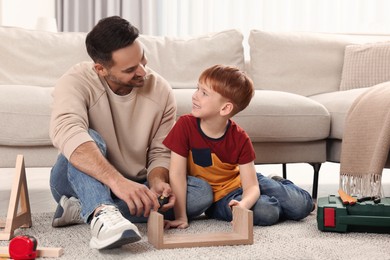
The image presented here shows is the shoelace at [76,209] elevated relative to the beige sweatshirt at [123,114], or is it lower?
lower

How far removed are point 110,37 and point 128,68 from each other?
0.11 metres

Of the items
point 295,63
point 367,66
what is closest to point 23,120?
point 295,63

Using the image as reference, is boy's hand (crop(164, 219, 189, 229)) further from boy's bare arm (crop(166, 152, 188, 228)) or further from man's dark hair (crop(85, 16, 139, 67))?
man's dark hair (crop(85, 16, 139, 67))

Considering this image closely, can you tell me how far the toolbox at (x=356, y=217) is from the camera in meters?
1.80

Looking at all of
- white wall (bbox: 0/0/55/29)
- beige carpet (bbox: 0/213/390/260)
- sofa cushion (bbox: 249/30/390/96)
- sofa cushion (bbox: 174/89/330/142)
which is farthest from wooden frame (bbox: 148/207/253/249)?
white wall (bbox: 0/0/55/29)

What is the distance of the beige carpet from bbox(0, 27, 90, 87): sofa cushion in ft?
3.81

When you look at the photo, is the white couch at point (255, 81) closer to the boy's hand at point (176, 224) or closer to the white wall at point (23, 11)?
the boy's hand at point (176, 224)

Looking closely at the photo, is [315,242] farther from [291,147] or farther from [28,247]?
[291,147]

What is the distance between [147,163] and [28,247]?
2.36 feet

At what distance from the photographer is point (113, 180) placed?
173cm

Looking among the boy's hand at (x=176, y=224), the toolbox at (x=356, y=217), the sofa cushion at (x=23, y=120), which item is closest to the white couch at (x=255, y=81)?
the sofa cushion at (x=23, y=120)

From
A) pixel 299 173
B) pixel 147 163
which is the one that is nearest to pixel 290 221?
pixel 147 163

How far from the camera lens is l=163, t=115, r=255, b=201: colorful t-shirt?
196 cm

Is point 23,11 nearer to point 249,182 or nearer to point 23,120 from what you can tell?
point 23,120
